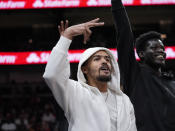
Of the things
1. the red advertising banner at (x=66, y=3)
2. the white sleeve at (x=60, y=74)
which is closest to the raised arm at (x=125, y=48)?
the white sleeve at (x=60, y=74)

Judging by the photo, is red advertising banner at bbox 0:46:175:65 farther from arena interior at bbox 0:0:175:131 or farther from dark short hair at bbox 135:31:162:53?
dark short hair at bbox 135:31:162:53

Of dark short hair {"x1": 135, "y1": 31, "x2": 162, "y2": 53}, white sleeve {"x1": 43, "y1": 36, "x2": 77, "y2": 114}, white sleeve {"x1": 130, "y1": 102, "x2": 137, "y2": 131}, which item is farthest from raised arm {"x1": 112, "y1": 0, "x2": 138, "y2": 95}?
white sleeve {"x1": 43, "y1": 36, "x2": 77, "y2": 114}

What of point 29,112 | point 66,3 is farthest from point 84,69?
point 29,112

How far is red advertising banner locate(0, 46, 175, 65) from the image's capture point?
9219 millimetres

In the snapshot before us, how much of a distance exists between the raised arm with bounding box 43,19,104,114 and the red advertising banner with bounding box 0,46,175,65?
686 centimetres

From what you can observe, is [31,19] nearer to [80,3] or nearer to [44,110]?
[44,110]

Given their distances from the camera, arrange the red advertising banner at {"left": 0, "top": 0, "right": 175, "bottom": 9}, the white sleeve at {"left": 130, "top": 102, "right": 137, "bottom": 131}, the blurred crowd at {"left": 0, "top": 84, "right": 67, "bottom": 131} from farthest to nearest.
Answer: the blurred crowd at {"left": 0, "top": 84, "right": 67, "bottom": 131} < the red advertising banner at {"left": 0, "top": 0, "right": 175, "bottom": 9} < the white sleeve at {"left": 130, "top": 102, "right": 137, "bottom": 131}

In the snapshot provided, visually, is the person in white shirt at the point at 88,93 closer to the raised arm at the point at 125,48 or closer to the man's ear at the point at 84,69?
the man's ear at the point at 84,69

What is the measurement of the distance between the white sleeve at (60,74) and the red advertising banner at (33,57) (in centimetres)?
688

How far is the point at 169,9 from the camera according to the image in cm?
1318

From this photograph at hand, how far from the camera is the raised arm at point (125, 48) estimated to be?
2.71 metres

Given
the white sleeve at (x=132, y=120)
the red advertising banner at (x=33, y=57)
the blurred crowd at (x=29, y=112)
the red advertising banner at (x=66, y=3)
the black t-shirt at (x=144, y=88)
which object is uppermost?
the red advertising banner at (x=66, y=3)

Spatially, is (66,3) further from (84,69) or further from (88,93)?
(88,93)

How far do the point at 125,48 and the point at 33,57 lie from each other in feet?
23.1
